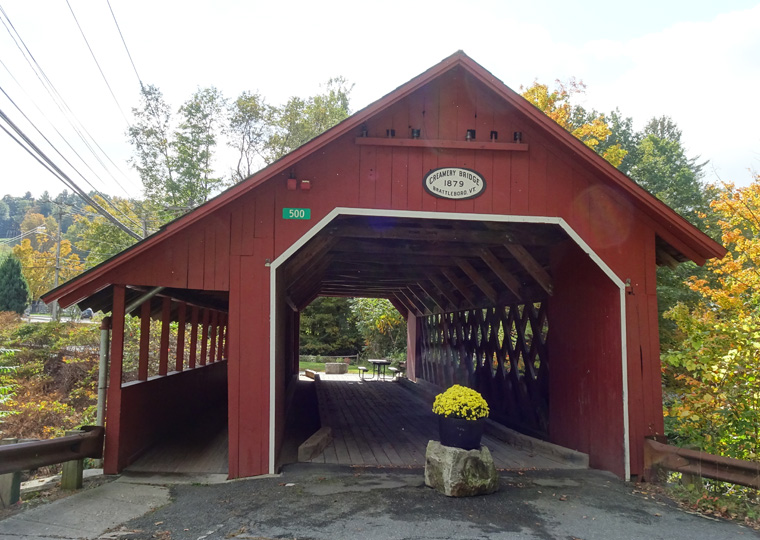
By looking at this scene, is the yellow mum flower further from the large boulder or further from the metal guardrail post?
the metal guardrail post

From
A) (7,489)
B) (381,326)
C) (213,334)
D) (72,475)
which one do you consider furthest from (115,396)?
(381,326)

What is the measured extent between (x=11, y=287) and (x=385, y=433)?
29.2m

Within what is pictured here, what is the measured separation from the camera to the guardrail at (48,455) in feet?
15.1

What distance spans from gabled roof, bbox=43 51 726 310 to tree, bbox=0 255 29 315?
95.1 feet

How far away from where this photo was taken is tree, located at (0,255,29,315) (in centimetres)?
2975

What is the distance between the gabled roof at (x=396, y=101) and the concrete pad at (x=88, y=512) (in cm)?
187

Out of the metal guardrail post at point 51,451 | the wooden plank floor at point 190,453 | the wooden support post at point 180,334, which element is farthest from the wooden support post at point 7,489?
Answer: the wooden support post at point 180,334

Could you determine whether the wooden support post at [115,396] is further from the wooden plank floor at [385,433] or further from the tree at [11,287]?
the tree at [11,287]

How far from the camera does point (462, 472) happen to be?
16.5 ft

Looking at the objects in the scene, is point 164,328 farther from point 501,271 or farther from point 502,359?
point 502,359

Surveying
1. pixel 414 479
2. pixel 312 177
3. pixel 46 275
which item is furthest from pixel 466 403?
pixel 46 275

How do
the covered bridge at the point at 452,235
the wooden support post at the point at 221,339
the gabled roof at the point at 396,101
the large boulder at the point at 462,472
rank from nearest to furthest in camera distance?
the large boulder at the point at 462,472
the gabled roof at the point at 396,101
the covered bridge at the point at 452,235
the wooden support post at the point at 221,339

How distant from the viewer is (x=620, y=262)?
623 cm

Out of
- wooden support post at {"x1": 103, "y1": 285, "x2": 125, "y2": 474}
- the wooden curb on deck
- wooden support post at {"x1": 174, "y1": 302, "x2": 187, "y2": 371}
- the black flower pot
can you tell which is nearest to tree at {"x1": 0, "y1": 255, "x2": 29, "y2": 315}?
wooden support post at {"x1": 174, "y1": 302, "x2": 187, "y2": 371}
